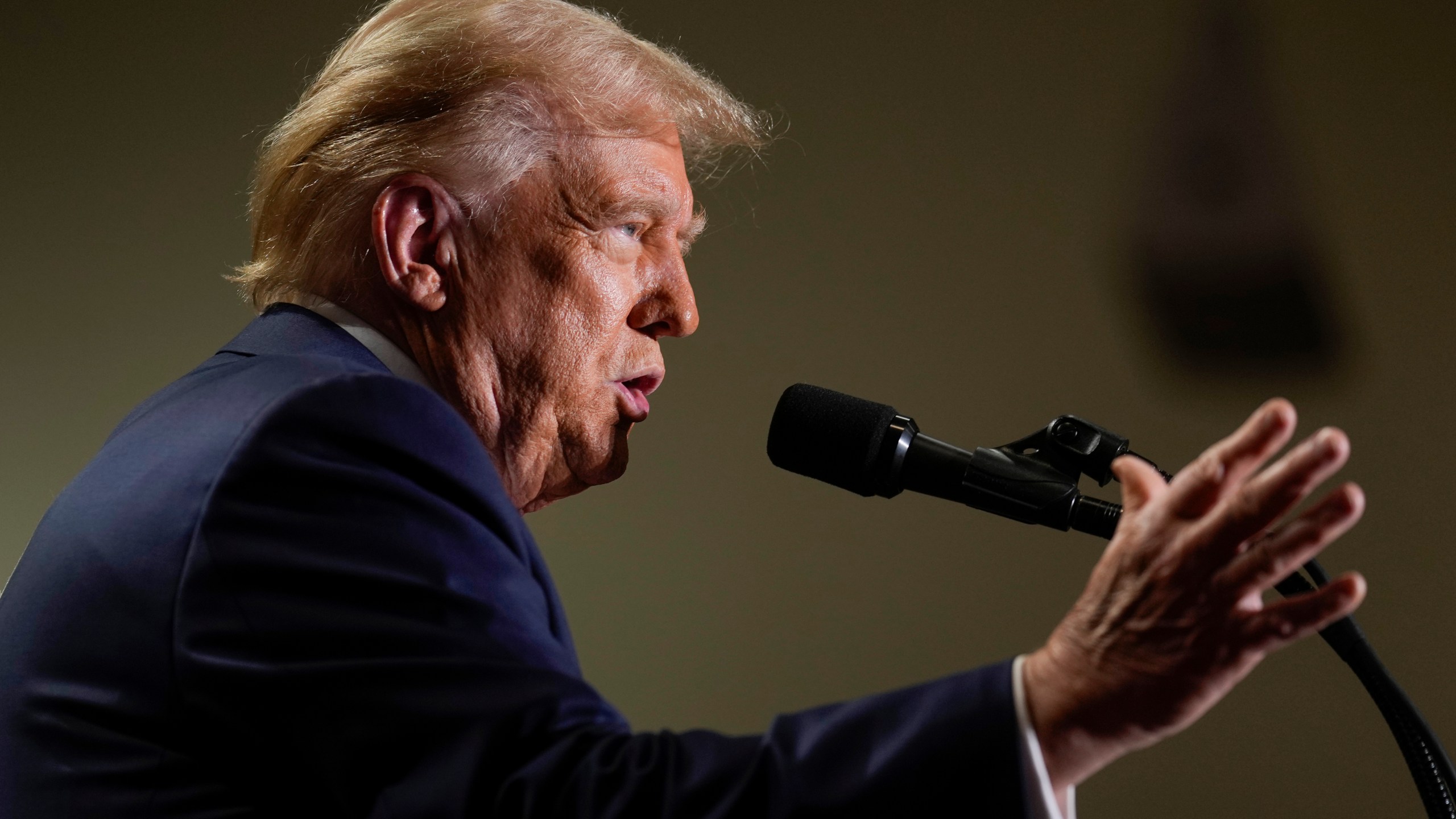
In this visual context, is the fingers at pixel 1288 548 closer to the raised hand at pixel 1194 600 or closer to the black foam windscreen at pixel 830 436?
the raised hand at pixel 1194 600

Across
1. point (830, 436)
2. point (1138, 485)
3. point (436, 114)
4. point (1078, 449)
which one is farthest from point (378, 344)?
point (1138, 485)

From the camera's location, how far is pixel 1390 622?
2285 millimetres

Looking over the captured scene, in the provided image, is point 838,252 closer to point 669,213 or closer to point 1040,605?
point 1040,605

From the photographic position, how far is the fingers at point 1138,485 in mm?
652

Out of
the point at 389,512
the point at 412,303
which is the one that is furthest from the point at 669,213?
the point at 389,512

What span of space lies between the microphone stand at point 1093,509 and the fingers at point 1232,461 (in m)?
0.24

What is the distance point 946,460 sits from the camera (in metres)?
0.99

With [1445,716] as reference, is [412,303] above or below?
above

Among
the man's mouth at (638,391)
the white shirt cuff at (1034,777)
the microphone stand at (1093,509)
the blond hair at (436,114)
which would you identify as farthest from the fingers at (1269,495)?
the blond hair at (436,114)

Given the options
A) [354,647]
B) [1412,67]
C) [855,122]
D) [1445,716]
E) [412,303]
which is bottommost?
[1445,716]

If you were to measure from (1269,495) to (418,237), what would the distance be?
2.87 feet

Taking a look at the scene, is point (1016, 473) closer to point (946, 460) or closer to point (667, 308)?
point (946, 460)

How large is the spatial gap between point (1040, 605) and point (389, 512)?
1.90 meters

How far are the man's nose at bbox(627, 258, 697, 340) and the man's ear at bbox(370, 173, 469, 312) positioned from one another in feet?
0.67
